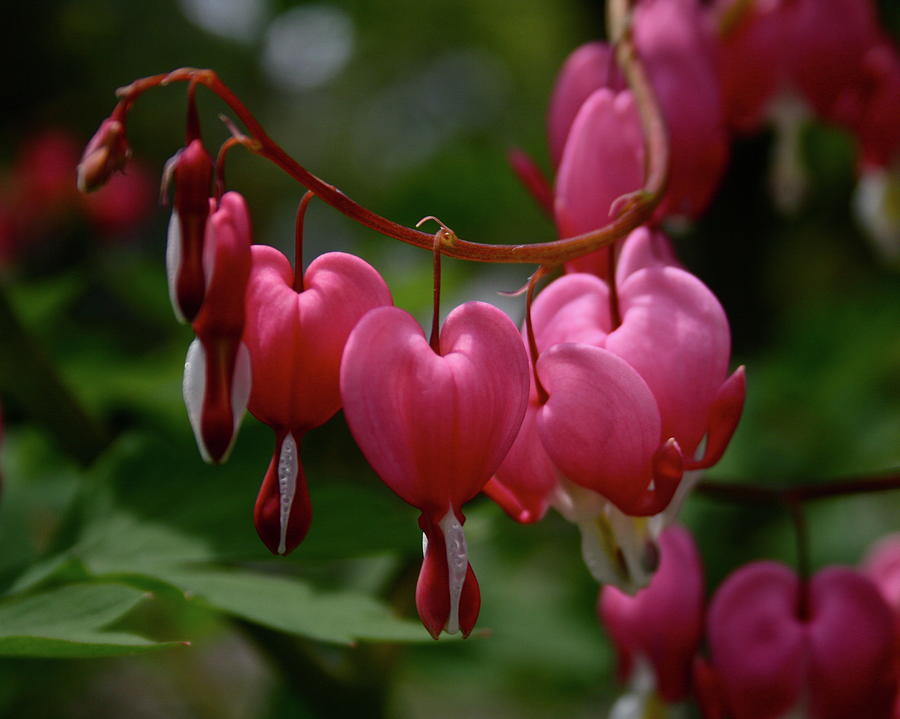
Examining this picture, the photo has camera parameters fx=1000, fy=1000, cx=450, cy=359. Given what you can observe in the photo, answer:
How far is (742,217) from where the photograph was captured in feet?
6.32

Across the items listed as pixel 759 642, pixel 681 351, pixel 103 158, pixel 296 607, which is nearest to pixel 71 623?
pixel 296 607

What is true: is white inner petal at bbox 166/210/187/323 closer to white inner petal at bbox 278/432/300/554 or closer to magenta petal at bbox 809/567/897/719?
white inner petal at bbox 278/432/300/554

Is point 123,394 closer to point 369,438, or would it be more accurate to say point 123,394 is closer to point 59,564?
point 59,564

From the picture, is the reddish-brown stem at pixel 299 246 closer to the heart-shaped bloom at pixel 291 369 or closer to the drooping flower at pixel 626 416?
the heart-shaped bloom at pixel 291 369

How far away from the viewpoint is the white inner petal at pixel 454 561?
0.49 metres

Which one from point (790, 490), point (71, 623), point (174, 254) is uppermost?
point (174, 254)

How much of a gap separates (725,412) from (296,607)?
312 mm

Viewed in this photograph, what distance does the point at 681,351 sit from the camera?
0.54 meters

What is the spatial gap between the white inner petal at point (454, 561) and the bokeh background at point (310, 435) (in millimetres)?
135

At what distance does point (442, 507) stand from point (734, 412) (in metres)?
0.17

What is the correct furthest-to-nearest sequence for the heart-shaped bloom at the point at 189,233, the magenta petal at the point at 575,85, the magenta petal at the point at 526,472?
the magenta petal at the point at 575,85 → the magenta petal at the point at 526,472 → the heart-shaped bloom at the point at 189,233

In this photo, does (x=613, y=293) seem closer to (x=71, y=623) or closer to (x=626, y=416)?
(x=626, y=416)

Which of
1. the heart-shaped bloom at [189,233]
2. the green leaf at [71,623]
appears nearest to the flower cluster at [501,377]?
the heart-shaped bloom at [189,233]

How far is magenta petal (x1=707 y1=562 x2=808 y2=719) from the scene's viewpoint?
0.73 meters
